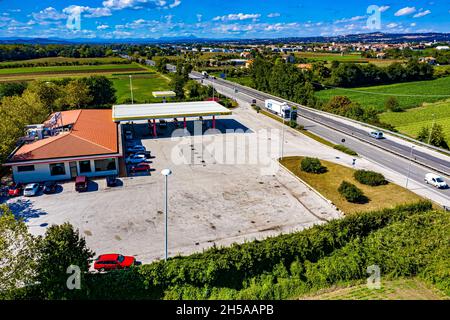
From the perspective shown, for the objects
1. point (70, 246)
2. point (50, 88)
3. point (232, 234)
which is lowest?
point (232, 234)

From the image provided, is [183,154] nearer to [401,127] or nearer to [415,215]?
[415,215]

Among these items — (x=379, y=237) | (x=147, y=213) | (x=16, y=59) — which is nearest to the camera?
(x=379, y=237)

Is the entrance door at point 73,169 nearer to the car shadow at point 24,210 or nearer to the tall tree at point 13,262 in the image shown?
the car shadow at point 24,210

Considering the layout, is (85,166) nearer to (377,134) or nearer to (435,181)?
(435,181)

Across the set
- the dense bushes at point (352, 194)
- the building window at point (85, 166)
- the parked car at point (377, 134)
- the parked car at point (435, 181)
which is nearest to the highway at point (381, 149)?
the parked car at point (435, 181)

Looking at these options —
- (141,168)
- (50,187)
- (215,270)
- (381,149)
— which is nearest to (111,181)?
(141,168)
